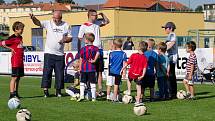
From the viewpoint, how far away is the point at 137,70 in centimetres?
1305

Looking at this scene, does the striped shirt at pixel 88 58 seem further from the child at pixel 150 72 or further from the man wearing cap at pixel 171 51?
the man wearing cap at pixel 171 51

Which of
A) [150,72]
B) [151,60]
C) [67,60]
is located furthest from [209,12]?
[150,72]

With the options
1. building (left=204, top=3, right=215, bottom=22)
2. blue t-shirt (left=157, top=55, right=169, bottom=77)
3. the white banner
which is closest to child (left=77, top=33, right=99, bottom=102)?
blue t-shirt (left=157, top=55, right=169, bottom=77)

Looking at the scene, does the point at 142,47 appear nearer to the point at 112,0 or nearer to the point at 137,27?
the point at 137,27

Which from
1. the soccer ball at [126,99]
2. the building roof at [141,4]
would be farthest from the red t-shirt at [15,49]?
the building roof at [141,4]

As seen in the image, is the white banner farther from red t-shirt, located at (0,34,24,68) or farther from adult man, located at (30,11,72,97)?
red t-shirt, located at (0,34,24,68)

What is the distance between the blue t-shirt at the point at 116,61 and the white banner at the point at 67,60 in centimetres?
1105

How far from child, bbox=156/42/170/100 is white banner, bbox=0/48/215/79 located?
10.2m

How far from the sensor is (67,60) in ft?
94.5

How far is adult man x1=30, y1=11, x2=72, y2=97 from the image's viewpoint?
14848 millimetres

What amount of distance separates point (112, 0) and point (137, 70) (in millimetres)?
77647

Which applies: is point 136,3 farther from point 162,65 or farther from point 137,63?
point 137,63

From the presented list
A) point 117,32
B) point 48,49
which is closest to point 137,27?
point 117,32

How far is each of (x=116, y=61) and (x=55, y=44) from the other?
5.98ft
